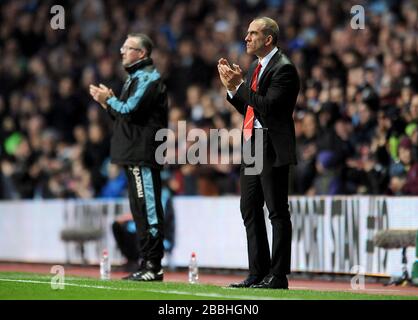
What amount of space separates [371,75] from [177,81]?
480 cm

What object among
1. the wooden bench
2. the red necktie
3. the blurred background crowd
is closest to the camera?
the red necktie

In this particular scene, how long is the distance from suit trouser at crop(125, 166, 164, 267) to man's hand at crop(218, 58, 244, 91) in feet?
5.83

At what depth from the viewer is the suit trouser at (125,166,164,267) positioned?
11328 millimetres

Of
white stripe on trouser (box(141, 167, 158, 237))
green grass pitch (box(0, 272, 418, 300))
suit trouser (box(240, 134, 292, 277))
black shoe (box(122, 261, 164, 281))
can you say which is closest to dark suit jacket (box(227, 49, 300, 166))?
suit trouser (box(240, 134, 292, 277))

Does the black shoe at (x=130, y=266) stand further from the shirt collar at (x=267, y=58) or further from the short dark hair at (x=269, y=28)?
the short dark hair at (x=269, y=28)

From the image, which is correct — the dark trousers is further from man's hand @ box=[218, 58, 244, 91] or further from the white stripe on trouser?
man's hand @ box=[218, 58, 244, 91]

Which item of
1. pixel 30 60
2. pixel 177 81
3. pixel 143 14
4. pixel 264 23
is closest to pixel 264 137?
pixel 264 23

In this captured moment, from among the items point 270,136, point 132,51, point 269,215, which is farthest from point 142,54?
point 269,215

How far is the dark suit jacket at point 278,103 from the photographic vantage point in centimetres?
987

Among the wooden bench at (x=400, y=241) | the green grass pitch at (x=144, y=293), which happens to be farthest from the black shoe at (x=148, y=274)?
the wooden bench at (x=400, y=241)

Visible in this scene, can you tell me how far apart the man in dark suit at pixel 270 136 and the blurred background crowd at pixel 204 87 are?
3.63m

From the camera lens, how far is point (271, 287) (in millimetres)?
9945

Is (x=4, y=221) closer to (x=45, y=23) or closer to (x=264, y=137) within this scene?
(x=45, y=23)

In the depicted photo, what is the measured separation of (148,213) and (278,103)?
219 cm
